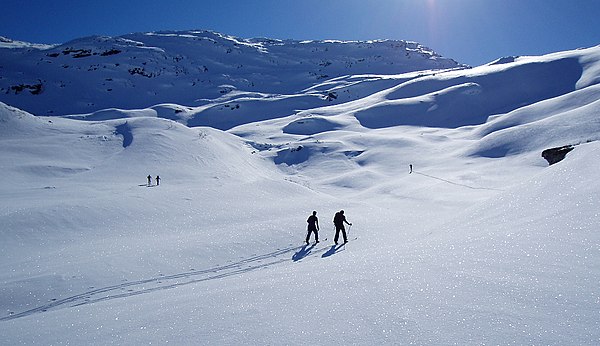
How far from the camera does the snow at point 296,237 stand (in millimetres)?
4184

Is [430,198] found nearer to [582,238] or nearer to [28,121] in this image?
Result: [582,238]

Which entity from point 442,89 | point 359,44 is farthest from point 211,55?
point 442,89

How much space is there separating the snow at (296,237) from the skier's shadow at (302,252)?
112 mm

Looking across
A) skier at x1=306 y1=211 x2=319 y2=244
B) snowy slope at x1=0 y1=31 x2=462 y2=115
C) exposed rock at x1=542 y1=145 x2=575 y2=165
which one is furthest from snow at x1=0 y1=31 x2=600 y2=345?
snowy slope at x1=0 y1=31 x2=462 y2=115

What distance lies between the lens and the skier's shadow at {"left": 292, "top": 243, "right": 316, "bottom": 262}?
11945 mm

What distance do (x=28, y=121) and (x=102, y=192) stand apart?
19325 mm

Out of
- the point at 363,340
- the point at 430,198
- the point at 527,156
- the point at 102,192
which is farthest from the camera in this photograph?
the point at 527,156

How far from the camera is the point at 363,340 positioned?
12.4 feet

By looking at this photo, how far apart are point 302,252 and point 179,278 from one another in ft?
14.0

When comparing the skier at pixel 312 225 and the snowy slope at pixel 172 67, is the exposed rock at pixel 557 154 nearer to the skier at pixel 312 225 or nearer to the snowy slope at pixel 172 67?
the skier at pixel 312 225

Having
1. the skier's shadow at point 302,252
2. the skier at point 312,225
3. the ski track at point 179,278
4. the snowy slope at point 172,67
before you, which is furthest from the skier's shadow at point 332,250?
the snowy slope at point 172,67

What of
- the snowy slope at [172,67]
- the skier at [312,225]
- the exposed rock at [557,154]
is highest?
the snowy slope at [172,67]

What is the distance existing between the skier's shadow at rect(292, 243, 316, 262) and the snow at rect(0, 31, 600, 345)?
11 cm

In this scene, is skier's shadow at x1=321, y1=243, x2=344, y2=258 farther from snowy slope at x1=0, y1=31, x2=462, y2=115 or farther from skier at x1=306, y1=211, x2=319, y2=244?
snowy slope at x1=0, y1=31, x2=462, y2=115
